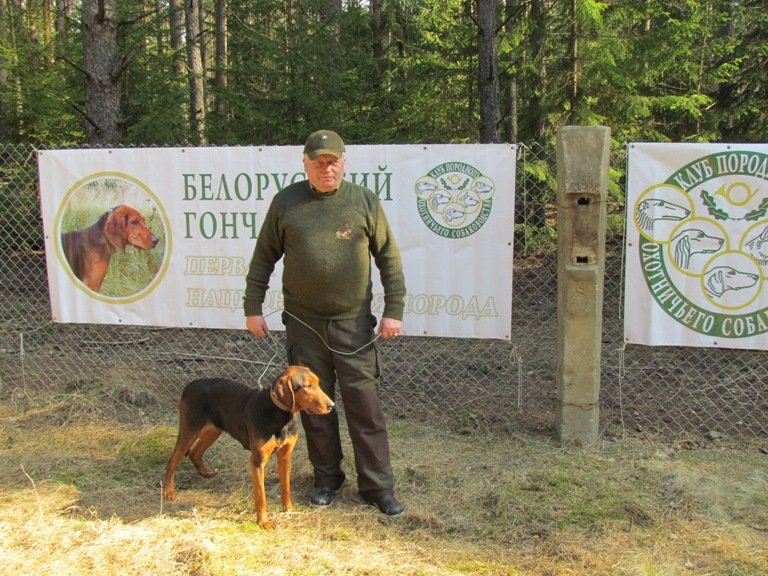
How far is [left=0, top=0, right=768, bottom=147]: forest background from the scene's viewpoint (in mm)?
8633

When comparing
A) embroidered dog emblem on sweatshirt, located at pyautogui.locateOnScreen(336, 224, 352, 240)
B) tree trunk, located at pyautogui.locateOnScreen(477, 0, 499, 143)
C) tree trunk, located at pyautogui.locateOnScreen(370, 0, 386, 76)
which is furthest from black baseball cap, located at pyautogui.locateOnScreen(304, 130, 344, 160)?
tree trunk, located at pyautogui.locateOnScreen(370, 0, 386, 76)

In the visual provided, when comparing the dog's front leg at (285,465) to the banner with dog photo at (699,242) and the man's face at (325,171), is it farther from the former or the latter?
the banner with dog photo at (699,242)

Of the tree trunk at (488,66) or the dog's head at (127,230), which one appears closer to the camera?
the dog's head at (127,230)

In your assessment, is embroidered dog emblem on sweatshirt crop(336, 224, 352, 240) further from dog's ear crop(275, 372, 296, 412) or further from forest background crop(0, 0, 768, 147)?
forest background crop(0, 0, 768, 147)

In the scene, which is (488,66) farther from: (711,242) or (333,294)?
(333,294)

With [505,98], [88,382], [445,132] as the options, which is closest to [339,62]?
[445,132]

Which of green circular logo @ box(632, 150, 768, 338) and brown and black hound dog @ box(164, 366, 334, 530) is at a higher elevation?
green circular logo @ box(632, 150, 768, 338)

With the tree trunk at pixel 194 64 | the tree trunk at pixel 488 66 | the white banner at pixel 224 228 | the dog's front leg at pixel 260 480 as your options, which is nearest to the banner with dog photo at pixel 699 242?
the white banner at pixel 224 228

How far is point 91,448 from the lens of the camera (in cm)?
459

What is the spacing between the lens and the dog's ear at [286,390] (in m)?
3.22

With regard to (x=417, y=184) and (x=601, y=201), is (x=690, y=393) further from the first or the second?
(x=417, y=184)

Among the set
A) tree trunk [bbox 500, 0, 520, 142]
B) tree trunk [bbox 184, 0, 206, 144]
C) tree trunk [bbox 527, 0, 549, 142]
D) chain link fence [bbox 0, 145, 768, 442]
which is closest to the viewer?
chain link fence [bbox 0, 145, 768, 442]

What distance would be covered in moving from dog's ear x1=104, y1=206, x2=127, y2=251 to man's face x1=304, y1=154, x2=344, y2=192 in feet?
7.43

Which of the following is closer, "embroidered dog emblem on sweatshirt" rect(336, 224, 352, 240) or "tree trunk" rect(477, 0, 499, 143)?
"embroidered dog emblem on sweatshirt" rect(336, 224, 352, 240)
